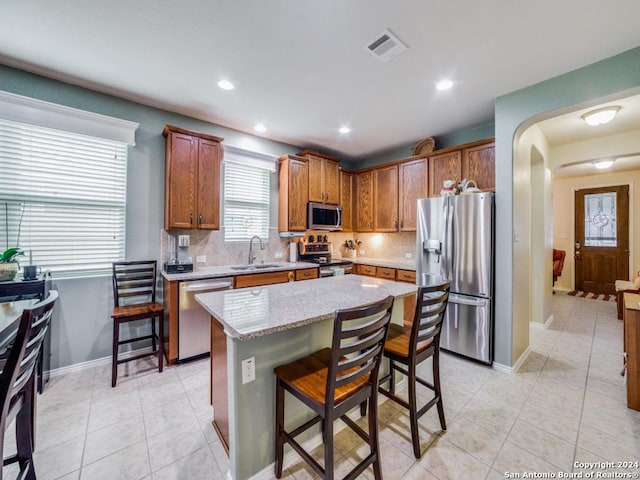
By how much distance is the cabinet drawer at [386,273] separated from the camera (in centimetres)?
392

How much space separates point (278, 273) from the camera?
3510 mm

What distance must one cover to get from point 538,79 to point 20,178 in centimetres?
482

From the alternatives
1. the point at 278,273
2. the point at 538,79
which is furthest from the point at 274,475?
the point at 538,79

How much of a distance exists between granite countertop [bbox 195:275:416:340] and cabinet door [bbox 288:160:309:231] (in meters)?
1.82

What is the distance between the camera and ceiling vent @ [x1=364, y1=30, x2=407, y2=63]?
1.99 meters

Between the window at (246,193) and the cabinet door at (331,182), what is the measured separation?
91 cm

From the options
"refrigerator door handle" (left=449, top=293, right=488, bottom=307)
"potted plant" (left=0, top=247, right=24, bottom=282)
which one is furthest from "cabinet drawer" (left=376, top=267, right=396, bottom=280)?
"potted plant" (left=0, top=247, right=24, bottom=282)

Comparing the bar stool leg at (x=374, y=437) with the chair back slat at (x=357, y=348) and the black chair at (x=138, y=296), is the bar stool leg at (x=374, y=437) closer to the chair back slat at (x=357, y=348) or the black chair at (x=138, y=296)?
the chair back slat at (x=357, y=348)

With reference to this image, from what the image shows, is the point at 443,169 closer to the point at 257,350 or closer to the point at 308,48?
the point at 308,48

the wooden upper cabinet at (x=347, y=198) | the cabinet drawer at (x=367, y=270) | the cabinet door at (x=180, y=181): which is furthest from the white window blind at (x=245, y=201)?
the cabinet drawer at (x=367, y=270)

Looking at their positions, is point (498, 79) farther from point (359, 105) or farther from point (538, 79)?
point (359, 105)

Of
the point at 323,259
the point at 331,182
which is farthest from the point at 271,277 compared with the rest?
the point at 331,182

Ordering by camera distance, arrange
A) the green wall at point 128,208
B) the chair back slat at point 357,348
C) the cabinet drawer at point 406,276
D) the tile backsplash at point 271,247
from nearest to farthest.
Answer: the chair back slat at point 357,348 < the green wall at point 128,208 < the tile backsplash at point 271,247 < the cabinet drawer at point 406,276

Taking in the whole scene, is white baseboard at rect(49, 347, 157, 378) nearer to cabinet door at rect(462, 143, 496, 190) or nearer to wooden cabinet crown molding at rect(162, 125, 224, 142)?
wooden cabinet crown molding at rect(162, 125, 224, 142)
